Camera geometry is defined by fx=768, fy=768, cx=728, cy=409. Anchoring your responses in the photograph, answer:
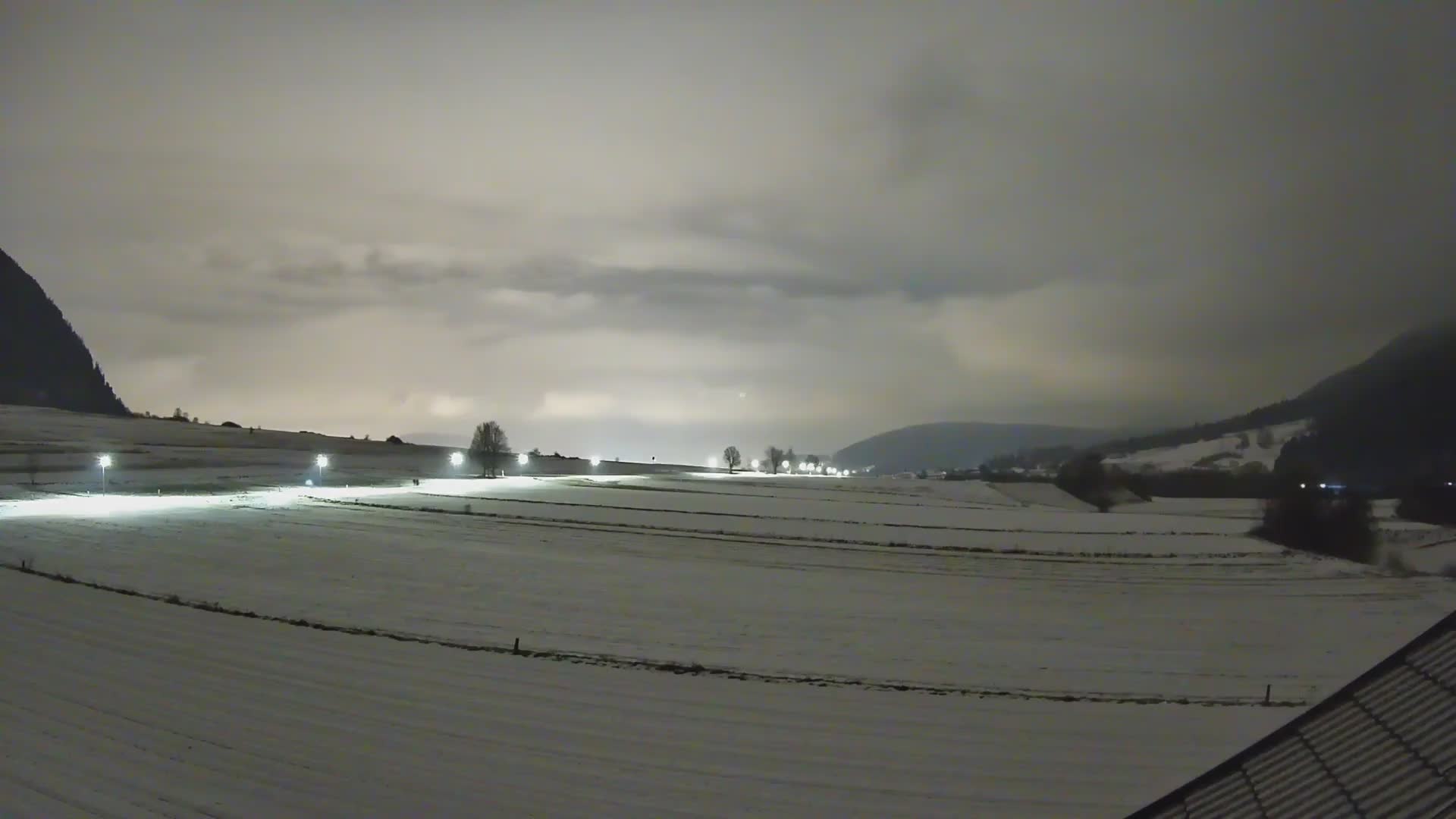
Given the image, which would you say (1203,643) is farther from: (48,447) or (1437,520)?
(48,447)

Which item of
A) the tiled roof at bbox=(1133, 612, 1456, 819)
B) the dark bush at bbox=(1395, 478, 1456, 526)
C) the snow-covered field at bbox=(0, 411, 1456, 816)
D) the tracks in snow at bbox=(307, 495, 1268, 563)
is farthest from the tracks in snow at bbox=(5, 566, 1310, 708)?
the dark bush at bbox=(1395, 478, 1456, 526)

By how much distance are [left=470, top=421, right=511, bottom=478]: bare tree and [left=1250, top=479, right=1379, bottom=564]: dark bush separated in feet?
345

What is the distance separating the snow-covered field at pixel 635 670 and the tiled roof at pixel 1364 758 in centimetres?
722

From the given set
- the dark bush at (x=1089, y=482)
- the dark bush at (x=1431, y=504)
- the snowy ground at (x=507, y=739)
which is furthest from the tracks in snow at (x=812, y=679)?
the dark bush at (x=1089, y=482)

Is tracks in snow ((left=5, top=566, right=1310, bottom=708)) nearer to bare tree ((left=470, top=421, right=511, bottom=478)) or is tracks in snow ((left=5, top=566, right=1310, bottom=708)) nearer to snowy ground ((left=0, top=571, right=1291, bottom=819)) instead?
snowy ground ((left=0, top=571, right=1291, bottom=819))

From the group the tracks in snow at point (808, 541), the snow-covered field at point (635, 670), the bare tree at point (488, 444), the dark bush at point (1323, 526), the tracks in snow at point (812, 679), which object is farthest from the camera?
the bare tree at point (488, 444)

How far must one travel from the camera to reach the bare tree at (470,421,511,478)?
130 meters

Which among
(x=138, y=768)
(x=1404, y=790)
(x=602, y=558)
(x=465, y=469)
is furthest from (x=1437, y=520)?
(x=465, y=469)

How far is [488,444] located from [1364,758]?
13754cm

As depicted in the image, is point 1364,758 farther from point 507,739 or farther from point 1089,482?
point 1089,482

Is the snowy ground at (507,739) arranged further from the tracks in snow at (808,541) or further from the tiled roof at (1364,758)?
the tracks in snow at (808,541)

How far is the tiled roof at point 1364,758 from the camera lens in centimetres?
434

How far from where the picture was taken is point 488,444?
441 feet

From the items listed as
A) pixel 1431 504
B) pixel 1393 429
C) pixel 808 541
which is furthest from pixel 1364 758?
pixel 1393 429
